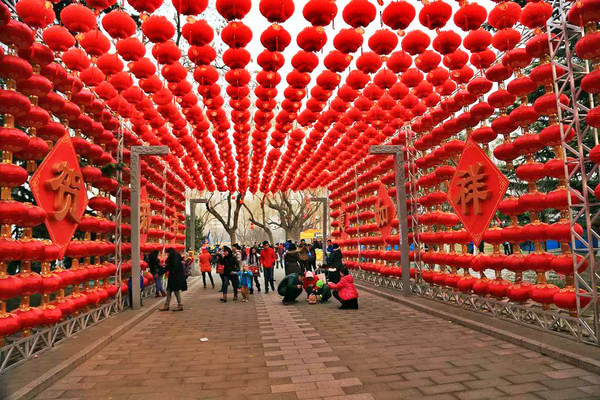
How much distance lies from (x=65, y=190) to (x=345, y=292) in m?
6.73

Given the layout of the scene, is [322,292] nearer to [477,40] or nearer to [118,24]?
[477,40]

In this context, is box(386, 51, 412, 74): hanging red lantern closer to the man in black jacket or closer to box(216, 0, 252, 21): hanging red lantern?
box(216, 0, 252, 21): hanging red lantern

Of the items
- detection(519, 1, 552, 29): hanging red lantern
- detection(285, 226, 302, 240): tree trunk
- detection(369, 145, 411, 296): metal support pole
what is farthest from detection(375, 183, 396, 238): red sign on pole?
detection(285, 226, 302, 240): tree trunk

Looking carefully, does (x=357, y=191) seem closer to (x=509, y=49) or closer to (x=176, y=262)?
(x=176, y=262)

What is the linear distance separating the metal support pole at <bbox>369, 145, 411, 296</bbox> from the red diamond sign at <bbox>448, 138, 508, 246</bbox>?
2396 mm

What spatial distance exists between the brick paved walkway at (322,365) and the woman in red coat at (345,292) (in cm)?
158

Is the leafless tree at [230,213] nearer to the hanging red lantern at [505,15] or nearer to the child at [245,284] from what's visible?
the child at [245,284]

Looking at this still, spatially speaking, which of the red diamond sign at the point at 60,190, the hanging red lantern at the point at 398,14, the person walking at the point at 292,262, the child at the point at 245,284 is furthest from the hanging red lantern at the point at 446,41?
the child at the point at 245,284

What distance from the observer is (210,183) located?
68.3 feet

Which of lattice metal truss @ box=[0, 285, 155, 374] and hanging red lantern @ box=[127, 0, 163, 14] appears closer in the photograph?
hanging red lantern @ box=[127, 0, 163, 14]

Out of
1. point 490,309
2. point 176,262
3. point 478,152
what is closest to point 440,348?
point 490,309

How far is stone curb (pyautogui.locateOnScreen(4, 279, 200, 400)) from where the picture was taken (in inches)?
179

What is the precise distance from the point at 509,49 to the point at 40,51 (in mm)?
7713

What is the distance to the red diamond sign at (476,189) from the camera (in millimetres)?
8227
